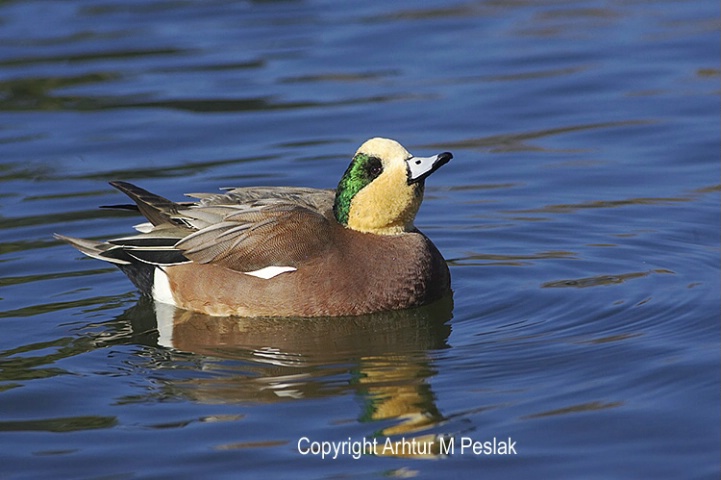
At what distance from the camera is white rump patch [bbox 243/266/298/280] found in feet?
24.8

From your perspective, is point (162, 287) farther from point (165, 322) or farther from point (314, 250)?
point (314, 250)

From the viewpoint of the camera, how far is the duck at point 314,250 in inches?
296

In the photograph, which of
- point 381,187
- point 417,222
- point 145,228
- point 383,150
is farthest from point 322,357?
point 417,222

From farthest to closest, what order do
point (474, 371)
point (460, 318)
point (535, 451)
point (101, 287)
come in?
point (101, 287) → point (460, 318) → point (474, 371) → point (535, 451)

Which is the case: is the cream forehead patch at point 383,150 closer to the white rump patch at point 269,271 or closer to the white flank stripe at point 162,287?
the white rump patch at point 269,271

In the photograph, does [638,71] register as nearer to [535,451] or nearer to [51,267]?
[51,267]

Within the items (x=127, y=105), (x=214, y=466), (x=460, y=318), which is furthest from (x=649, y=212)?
(x=127, y=105)

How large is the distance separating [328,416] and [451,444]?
0.63 metres

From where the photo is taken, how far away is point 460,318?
7434 mm

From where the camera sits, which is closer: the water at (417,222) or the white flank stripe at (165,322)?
the water at (417,222)

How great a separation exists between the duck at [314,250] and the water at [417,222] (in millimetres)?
146

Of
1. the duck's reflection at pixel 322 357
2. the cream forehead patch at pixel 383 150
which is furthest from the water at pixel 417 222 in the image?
the cream forehead patch at pixel 383 150

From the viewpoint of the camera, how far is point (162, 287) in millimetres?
8016

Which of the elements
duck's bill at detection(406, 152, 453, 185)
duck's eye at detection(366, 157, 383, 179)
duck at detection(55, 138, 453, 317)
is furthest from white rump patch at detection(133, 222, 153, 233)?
duck's bill at detection(406, 152, 453, 185)
